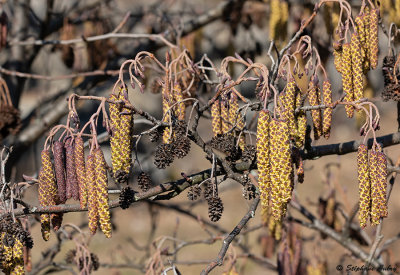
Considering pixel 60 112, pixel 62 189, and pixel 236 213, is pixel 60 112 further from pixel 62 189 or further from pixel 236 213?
pixel 236 213

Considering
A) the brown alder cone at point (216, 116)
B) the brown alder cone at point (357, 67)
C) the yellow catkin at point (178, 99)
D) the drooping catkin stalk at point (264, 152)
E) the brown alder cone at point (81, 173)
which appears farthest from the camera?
the yellow catkin at point (178, 99)

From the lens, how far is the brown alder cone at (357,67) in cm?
241

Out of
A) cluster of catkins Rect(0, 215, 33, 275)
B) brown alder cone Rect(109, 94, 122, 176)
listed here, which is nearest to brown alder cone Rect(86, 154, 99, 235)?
brown alder cone Rect(109, 94, 122, 176)

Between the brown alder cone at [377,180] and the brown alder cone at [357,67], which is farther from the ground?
the brown alder cone at [357,67]

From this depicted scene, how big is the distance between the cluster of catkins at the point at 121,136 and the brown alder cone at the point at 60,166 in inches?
7.6

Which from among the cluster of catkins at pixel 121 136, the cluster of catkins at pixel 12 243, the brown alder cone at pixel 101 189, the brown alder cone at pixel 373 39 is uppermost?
the brown alder cone at pixel 373 39

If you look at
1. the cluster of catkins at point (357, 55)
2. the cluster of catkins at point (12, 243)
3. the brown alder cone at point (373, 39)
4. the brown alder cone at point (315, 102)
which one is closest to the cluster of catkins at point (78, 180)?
the cluster of catkins at point (12, 243)

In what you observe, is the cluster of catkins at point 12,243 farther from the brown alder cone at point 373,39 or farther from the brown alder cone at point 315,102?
the brown alder cone at point 373,39

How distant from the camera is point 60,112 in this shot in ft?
15.7

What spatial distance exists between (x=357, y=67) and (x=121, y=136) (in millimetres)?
1014

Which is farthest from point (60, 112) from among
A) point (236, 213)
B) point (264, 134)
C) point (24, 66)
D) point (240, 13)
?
point (236, 213)

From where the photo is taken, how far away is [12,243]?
2389 millimetres

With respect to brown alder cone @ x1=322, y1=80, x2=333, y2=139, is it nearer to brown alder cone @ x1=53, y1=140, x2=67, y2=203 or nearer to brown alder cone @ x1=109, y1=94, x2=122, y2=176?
brown alder cone @ x1=109, y1=94, x2=122, y2=176

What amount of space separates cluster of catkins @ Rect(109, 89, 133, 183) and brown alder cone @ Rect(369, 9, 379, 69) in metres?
1.12
